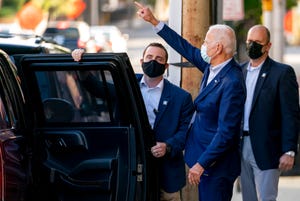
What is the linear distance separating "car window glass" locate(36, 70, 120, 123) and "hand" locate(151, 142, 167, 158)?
322 mm

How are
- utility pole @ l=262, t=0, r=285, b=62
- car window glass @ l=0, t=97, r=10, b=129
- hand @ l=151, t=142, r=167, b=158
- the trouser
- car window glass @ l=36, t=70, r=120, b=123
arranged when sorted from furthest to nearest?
utility pole @ l=262, t=0, r=285, b=62 → the trouser → car window glass @ l=36, t=70, r=120, b=123 → hand @ l=151, t=142, r=167, b=158 → car window glass @ l=0, t=97, r=10, b=129

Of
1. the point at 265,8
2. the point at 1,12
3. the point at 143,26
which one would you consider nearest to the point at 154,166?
the point at 265,8

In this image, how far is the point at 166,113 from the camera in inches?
311

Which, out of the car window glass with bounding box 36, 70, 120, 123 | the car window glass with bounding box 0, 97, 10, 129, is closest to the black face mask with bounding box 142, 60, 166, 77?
the car window glass with bounding box 36, 70, 120, 123

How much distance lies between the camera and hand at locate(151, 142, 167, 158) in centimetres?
757

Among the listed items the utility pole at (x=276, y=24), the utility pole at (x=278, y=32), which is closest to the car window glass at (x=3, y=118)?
the utility pole at (x=276, y=24)

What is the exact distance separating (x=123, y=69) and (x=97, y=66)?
8.0 inches

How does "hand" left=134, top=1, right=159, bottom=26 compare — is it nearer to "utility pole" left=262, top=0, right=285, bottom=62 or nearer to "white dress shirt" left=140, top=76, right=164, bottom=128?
"white dress shirt" left=140, top=76, right=164, bottom=128

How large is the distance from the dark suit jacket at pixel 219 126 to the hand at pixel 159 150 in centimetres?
25

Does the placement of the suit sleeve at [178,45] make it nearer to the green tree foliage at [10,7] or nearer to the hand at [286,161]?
the hand at [286,161]

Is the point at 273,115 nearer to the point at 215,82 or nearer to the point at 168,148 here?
the point at 215,82

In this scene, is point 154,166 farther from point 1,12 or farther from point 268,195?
point 1,12

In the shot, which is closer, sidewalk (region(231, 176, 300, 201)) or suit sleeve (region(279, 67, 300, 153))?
suit sleeve (region(279, 67, 300, 153))

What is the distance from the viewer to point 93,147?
24.9 feet
